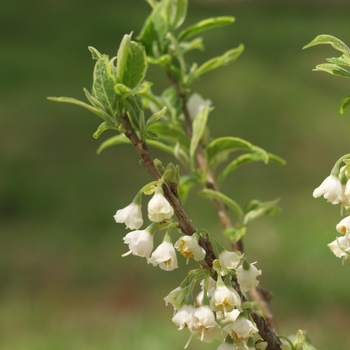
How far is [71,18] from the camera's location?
6.77 m

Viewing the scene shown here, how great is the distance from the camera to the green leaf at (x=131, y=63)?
0.64m

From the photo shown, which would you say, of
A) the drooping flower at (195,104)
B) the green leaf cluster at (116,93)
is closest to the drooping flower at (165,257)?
the green leaf cluster at (116,93)

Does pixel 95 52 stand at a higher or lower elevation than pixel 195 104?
higher

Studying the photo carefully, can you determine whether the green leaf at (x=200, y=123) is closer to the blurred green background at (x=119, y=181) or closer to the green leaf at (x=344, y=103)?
the green leaf at (x=344, y=103)

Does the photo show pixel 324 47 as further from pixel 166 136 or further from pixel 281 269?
pixel 166 136

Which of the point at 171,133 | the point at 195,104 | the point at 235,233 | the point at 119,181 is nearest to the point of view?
the point at 235,233

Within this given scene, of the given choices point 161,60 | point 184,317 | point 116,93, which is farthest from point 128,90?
point 161,60

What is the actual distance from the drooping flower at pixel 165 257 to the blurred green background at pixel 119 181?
5.23 feet

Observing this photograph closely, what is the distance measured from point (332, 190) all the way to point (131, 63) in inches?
10.2

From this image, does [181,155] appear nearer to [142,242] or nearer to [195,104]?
[195,104]

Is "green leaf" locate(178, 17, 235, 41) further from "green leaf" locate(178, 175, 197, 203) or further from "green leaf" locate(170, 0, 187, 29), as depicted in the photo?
"green leaf" locate(178, 175, 197, 203)

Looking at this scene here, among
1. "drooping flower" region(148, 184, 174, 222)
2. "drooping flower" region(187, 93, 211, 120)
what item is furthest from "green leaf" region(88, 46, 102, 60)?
"drooping flower" region(187, 93, 211, 120)

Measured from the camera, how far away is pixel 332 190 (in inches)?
24.5

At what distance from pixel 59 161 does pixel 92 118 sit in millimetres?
701
